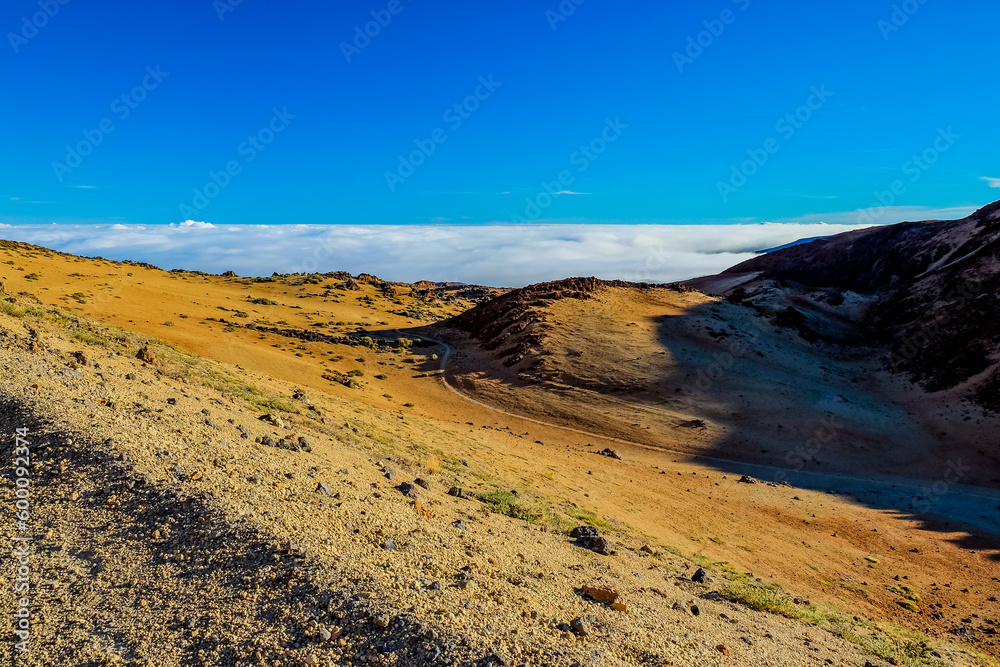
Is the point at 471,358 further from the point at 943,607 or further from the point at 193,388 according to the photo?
the point at 943,607

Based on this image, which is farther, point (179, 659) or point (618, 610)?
point (618, 610)

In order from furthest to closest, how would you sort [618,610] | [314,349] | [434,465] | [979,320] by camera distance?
[314,349], [979,320], [434,465], [618,610]

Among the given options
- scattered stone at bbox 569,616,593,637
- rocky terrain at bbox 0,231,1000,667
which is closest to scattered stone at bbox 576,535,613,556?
rocky terrain at bbox 0,231,1000,667

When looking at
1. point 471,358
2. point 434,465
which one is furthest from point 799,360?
point 434,465

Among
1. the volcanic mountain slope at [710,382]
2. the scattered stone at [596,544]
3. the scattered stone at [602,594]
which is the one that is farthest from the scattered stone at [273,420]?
the volcanic mountain slope at [710,382]

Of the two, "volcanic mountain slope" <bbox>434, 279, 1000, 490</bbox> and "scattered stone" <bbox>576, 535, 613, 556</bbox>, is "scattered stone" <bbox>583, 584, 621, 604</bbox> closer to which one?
"scattered stone" <bbox>576, 535, 613, 556</bbox>

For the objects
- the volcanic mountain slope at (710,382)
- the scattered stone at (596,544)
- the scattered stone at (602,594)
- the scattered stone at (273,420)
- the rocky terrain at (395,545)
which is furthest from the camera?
the volcanic mountain slope at (710,382)

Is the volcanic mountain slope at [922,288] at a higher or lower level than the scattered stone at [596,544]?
higher

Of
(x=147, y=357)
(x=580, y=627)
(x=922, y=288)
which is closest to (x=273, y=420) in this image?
(x=147, y=357)

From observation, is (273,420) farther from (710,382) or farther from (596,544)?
(710,382)

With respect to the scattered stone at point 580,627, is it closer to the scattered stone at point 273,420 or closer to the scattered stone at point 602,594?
the scattered stone at point 602,594

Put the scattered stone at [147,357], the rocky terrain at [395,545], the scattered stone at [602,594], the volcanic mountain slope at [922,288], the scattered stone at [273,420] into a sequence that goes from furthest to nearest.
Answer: the volcanic mountain slope at [922,288] < the scattered stone at [147,357] < the scattered stone at [273,420] < the scattered stone at [602,594] < the rocky terrain at [395,545]
